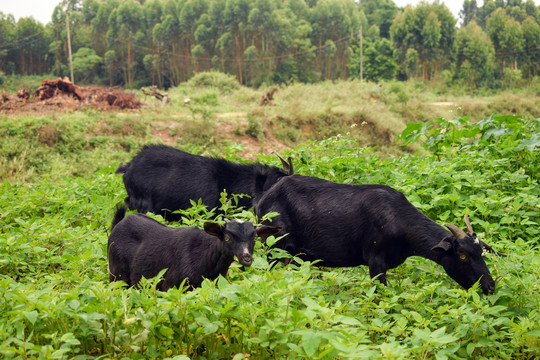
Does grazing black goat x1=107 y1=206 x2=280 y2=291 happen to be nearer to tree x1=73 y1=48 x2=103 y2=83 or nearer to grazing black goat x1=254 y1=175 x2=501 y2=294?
grazing black goat x1=254 y1=175 x2=501 y2=294

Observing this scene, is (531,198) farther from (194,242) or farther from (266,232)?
(194,242)

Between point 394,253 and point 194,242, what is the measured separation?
1789 millimetres

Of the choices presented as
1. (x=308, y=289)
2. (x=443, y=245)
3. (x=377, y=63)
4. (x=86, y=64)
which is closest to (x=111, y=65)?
(x=86, y=64)

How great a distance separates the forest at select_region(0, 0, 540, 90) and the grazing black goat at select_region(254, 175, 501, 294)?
4462 cm

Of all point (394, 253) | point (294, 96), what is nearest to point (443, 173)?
point (394, 253)

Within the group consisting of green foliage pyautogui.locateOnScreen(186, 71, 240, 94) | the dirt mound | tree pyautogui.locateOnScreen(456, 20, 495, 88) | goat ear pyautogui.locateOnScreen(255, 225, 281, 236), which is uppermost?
tree pyautogui.locateOnScreen(456, 20, 495, 88)

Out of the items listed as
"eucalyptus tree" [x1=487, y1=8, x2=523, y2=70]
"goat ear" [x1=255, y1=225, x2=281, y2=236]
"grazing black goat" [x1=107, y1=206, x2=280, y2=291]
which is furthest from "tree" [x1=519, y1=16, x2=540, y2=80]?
"grazing black goat" [x1=107, y1=206, x2=280, y2=291]

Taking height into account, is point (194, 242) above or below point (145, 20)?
below

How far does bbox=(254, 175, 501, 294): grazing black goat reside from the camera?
425 cm

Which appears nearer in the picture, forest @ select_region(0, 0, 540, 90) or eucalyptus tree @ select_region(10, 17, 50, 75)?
forest @ select_region(0, 0, 540, 90)

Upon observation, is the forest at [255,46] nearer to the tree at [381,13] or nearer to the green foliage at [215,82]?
the green foliage at [215,82]

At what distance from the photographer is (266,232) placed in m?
4.27

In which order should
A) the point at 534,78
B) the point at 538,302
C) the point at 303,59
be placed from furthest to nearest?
the point at 303,59, the point at 534,78, the point at 538,302

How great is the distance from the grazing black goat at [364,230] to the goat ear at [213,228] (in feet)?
3.37
